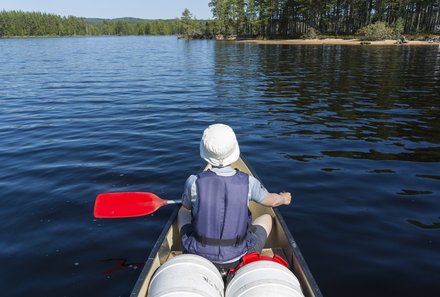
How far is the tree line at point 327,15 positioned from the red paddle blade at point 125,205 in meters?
76.6

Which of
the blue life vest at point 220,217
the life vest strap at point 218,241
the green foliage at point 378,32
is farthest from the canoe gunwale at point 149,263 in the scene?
the green foliage at point 378,32

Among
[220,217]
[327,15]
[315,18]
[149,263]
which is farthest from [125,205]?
[327,15]

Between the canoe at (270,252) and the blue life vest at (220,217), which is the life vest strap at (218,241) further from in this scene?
the canoe at (270,252)

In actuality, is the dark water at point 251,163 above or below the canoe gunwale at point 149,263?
below

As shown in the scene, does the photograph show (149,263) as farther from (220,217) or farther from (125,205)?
(125,205)

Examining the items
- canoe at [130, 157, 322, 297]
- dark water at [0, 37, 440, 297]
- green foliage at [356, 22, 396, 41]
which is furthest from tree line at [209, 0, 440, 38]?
canoe at [130, 157, 322, 297]

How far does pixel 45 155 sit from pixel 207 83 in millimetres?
15423

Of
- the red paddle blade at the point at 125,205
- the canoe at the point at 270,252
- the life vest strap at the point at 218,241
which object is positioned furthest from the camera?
the red paddle blade at the point at 125,205

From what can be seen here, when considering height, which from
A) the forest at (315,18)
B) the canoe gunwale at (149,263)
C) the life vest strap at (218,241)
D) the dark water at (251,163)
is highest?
the forest at (315,18)

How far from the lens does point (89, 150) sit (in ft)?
35.9

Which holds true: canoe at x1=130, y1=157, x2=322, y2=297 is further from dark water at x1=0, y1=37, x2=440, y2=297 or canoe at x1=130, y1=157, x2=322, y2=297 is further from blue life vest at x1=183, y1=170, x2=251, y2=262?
dark water at x1=0, y1=37, x2=440, y2=297

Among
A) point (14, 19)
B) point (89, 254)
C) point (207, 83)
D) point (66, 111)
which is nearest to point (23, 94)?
point (66, 111)

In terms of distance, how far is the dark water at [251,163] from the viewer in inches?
215

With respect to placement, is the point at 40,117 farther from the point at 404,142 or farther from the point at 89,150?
the point at 404,142
